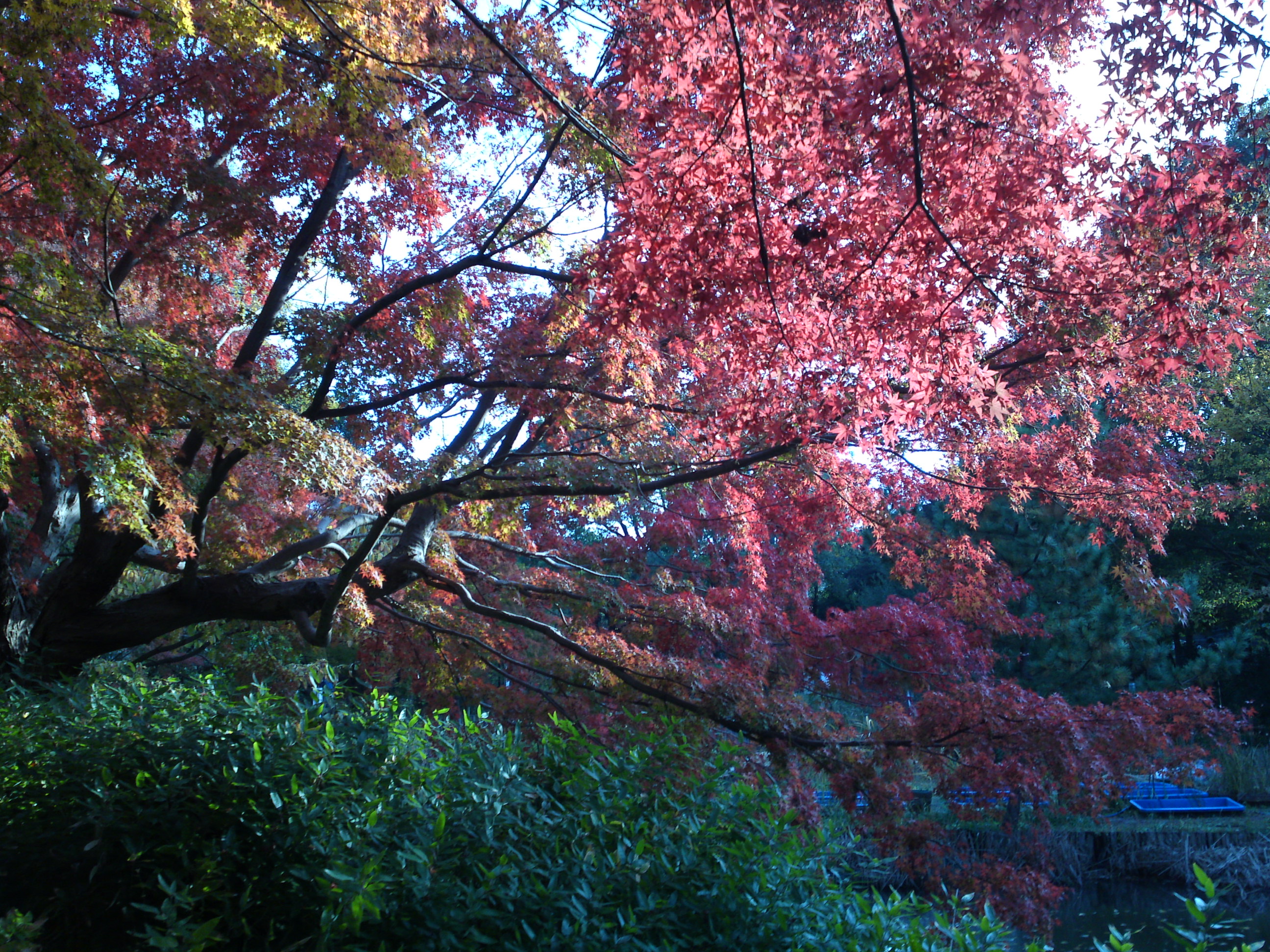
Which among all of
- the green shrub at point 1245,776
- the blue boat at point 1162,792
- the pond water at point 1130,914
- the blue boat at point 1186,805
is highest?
the green shrub at point 1245,776

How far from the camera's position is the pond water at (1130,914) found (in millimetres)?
10125

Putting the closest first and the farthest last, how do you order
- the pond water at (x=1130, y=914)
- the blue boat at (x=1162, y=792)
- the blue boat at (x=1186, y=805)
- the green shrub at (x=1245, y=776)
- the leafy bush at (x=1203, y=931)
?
the leafy bush at (x=1203, y=931) → the pond water at (x=1130, y=914) → the blue boat at (x=1186, y=805) → the blue boat at (x=1162, y=792) → the green shrub at (x=1245, y=776)

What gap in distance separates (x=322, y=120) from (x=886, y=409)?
13.3ft

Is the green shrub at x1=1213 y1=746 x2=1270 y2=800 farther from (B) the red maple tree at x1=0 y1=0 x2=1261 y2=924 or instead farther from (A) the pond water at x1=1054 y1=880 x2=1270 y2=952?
(B) the red maple tree at x1=0 y1=0 x2=1261 y2=924

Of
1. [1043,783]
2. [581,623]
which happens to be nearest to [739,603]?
[581,623]

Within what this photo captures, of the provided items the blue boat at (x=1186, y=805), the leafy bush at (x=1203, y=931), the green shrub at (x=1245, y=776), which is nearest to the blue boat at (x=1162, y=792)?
the blue boat at (x=1186, y=805)

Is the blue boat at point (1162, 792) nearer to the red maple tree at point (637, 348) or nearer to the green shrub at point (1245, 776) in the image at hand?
the green shrub at point (1245, 776)

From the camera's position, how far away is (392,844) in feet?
9.63

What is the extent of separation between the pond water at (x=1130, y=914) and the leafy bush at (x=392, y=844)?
8581 mm

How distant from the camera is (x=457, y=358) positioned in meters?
7.21

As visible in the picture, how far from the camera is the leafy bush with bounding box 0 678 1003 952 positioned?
264 centimetres

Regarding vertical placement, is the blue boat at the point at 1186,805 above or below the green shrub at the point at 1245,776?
below

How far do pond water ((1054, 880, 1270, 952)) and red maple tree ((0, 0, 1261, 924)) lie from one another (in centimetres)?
366

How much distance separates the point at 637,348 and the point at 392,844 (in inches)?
164
